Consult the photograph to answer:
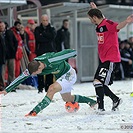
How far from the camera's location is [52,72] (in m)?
8.72

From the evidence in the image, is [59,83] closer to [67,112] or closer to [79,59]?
[67,112]

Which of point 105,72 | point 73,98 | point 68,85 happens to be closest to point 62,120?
point 68,85

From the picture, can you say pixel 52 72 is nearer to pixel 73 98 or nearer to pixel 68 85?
pixel 68 85

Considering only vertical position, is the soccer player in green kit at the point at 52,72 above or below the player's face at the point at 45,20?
below

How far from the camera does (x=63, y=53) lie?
8.61 metres

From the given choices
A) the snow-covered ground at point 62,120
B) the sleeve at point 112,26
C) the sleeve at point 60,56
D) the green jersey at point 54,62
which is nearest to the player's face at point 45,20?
the snow-covered ground at point 62,120

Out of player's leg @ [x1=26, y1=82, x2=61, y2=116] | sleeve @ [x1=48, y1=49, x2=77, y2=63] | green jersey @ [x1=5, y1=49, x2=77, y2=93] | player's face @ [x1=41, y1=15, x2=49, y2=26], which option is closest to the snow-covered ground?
player's leg @ [x1=26, y1=82, x2=61, y2=116]

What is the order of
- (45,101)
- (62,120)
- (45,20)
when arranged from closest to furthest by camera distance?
1. (62,120)
2. (45,101)
3. (45,20)

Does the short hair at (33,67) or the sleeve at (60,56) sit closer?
the short hair at (33,67)

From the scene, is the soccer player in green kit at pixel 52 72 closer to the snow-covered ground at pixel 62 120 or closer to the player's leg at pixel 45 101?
the player's leg at pixel 45 101

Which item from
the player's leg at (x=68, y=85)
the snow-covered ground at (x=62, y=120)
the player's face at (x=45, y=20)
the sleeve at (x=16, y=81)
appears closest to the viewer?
the snow-covered ground at (x=62, y=120)

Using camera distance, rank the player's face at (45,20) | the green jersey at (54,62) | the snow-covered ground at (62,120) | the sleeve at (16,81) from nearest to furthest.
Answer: the snow-covered ground at (62,120), the sleeve at (16,81), the green jersey at (54,62), the player's face at (45,20)

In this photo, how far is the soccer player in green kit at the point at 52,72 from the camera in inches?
326

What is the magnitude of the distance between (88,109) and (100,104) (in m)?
0.67
